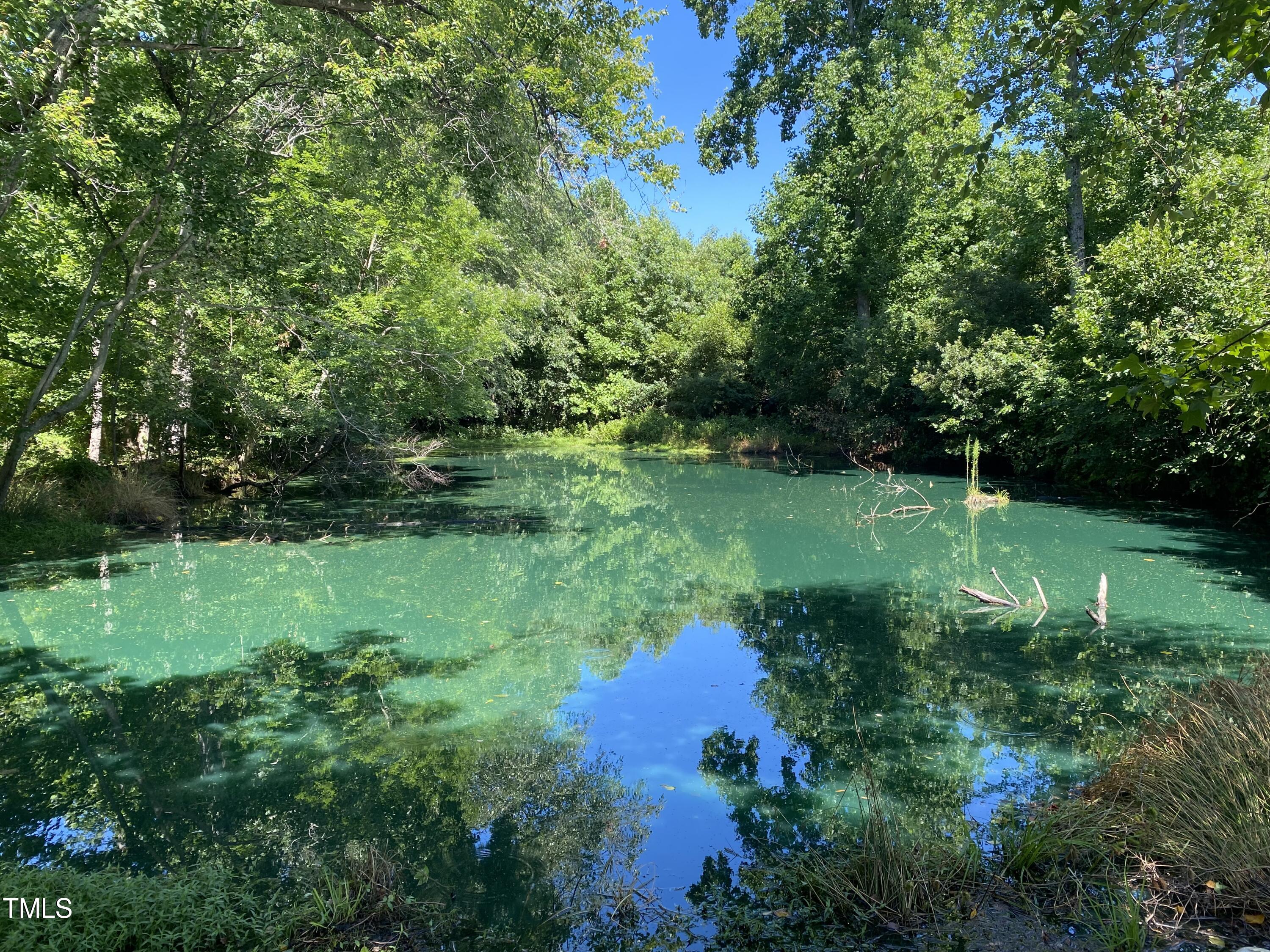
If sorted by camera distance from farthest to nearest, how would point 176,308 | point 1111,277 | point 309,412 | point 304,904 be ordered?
point 1111,277 < point 309,412 < point 176,308 < point 304,904

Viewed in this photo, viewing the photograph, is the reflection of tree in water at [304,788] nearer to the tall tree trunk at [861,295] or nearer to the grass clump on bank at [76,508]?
the grass clump on bank at [76,508]

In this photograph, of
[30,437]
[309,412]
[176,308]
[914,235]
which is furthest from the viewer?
[914,235]

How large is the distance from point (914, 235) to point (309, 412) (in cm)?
1765

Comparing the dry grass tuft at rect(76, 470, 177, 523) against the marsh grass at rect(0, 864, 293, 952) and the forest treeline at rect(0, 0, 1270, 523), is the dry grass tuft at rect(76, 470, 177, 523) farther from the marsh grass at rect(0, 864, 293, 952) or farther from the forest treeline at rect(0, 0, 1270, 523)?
the marsh grass at rect(0, 864, 293, 952)

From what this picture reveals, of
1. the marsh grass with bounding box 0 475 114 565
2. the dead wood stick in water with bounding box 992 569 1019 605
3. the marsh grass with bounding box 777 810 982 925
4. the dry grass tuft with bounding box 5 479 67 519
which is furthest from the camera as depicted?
the dry grass tuft with bounding box 5 479 67 519

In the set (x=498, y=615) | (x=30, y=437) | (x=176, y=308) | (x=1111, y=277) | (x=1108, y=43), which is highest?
(x=1108, y=43)

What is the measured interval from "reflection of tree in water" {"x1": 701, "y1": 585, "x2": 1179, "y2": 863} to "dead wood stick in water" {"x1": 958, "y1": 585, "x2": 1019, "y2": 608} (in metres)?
0.26

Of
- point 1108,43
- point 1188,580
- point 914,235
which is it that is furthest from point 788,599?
point 914,235

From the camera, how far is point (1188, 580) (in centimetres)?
895

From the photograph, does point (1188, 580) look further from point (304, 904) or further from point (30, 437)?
point (30, 437)

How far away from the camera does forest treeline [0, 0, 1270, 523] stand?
227 inches

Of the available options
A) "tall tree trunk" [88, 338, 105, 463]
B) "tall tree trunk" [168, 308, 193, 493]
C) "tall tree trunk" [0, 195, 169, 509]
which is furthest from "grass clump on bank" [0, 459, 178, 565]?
"tall tree trunk" [0, 195, 169, 509]

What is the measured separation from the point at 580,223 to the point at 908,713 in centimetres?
613

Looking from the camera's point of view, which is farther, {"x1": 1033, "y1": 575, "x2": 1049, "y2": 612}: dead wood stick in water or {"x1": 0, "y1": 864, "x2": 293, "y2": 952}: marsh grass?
{"x1": 1033, "y1": 575, "x2": 1049, "y2": 612}: dead wood stick in water
